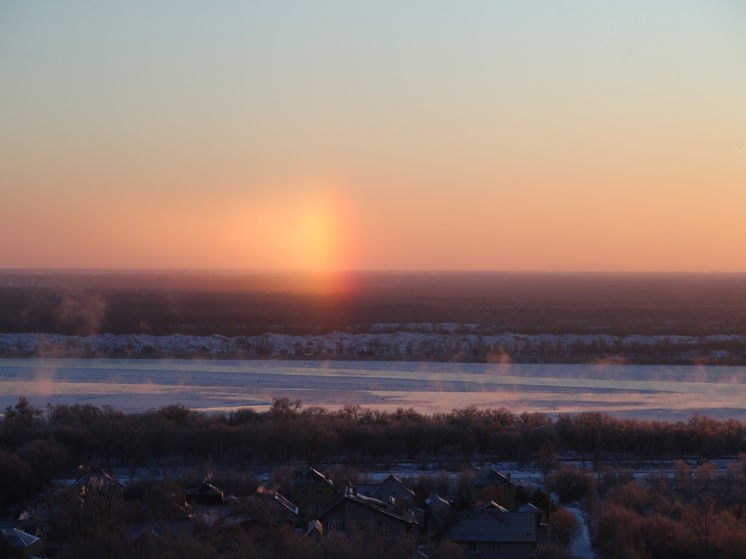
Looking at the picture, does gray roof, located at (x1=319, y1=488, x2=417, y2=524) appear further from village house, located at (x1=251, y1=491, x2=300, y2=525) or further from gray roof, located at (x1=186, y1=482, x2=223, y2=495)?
gray roof, located at (x1=186, y1=482, x2=223, y2=495)

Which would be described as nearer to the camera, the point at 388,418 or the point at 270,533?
the point at 270,533

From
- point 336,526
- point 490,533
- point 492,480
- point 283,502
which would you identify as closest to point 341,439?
point 492,480

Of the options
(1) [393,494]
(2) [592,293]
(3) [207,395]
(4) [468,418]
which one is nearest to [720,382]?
(4) [468,418]

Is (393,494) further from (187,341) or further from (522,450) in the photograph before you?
(187,341)

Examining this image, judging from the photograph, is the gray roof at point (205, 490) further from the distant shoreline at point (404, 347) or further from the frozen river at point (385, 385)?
the distant shoreline at point (404, 347)

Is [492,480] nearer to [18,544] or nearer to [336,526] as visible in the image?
[336,526]
